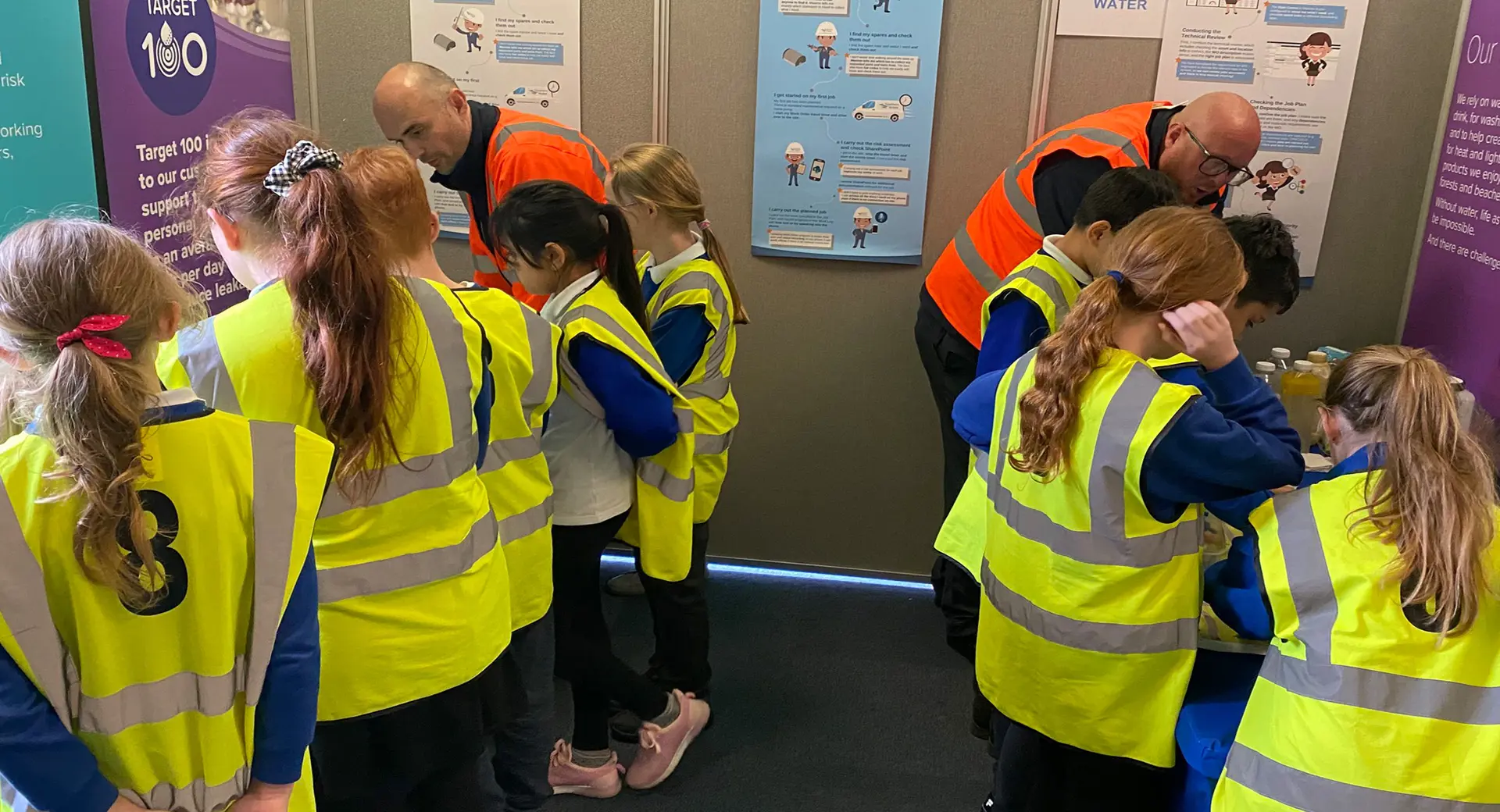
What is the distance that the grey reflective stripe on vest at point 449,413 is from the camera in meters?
1.36

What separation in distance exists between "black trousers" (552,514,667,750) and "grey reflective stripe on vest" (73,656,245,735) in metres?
0.95

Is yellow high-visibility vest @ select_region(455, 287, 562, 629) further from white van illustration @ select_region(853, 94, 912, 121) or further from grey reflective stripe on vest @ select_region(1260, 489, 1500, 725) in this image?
white van illustration @ select_region(853, 94, 912, 121)

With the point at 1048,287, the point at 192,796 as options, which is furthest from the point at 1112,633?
the point at 192,796

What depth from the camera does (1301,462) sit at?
150 centimetres

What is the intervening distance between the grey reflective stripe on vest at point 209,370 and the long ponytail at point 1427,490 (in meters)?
1.39

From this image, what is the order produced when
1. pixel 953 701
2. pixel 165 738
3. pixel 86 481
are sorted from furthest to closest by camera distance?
pixel 953 701 < pixel 165 738 < pixel 86 481

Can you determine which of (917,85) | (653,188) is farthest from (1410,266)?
(653,188)

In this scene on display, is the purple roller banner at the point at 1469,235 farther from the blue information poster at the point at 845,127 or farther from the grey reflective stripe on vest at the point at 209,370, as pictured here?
the grey reflective stripe on vest at the point at 209,370

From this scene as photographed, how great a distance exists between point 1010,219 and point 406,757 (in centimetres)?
184

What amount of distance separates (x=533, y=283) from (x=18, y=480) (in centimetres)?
111

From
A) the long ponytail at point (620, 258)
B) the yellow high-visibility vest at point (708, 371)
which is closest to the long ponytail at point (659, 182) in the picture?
the yellow high-visibility vest at point (708, 371)

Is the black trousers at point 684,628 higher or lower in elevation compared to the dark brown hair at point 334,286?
lower

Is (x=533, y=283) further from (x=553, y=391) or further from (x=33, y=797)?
(x=33, y=797)

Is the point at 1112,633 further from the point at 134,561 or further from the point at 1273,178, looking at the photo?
the point at 1273,178
